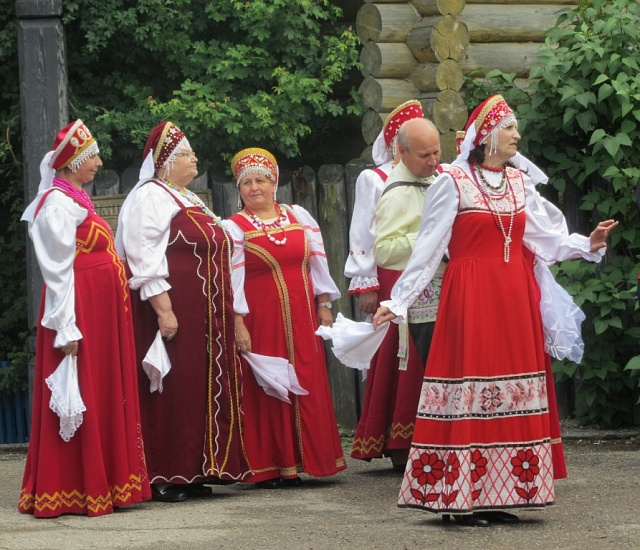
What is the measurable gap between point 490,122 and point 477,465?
1.54 meters

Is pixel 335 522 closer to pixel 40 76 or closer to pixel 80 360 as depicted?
pixel 80 360

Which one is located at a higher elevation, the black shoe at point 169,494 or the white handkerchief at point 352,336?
the white handkerchief at point 352,336

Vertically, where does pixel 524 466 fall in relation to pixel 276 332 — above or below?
below

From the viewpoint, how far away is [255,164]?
800cm

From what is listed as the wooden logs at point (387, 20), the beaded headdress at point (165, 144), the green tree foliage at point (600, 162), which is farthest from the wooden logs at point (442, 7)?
the beaded headdress at point (165, 144)

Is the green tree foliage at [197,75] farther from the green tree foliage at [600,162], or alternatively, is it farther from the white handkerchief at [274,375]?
the white handkerchief at [274,375]

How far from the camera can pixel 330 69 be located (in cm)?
1095

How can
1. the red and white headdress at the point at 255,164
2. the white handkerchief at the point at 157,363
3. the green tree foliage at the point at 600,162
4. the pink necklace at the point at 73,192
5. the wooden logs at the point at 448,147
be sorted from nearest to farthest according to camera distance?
the pink necklace at the point at 73,192 < the white handkerchief at the point at 157,363 < the red and white headdress at the point at 255,164 < the green tree foliage at the point at 600,162 < the wooden logs at the point at 448,147

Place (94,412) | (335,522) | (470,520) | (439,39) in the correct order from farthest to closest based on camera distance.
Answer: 1. (439,39)
2. (94,412)
3. (335,522)
4. (470,520)

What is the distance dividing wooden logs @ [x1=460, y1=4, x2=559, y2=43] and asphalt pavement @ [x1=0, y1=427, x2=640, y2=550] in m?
4.22

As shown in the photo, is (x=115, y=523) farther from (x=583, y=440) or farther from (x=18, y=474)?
(x=583, y=440)

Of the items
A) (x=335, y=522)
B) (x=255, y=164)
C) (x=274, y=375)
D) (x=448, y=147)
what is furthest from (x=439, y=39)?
(x=335, y=522)

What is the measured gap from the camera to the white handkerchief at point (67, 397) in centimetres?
693

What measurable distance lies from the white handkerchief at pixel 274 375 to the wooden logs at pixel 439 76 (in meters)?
3.50
